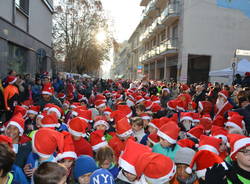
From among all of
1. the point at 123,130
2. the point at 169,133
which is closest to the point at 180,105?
the point at 123,130

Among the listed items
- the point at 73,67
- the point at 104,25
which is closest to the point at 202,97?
the point at 104,25

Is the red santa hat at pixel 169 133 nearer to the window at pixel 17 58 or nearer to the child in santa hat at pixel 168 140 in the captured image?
the child in santa hat at pixel 168 140

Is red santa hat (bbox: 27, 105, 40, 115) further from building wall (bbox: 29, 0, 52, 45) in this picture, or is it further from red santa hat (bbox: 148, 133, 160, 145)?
building wall (bbox: 29, 0, 52, 45)

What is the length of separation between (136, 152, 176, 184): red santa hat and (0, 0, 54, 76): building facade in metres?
→ 10.3

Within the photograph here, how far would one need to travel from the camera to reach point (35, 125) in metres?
5.80

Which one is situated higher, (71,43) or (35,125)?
(71,43)

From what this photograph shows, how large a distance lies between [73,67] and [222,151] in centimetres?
3486

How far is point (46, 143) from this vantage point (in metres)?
3.30

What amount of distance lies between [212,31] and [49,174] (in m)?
24.6

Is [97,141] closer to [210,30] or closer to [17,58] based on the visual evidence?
[17,58]

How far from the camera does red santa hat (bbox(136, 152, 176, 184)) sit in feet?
8.41

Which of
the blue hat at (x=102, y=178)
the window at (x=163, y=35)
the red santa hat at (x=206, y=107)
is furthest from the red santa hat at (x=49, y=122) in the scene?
the window at (x=163, y=35)

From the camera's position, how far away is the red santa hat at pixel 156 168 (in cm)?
256

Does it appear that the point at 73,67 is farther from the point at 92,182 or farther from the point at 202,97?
the point at 92,182
